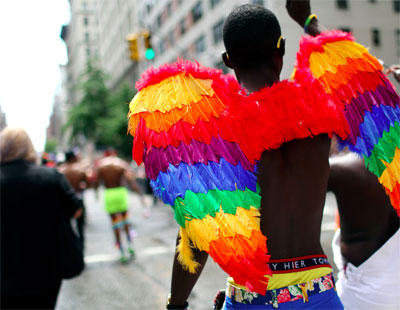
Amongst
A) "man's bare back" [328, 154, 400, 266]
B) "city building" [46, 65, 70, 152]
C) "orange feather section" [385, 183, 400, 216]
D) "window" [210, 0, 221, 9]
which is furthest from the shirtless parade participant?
"city building" [46, 65, 70, 152]

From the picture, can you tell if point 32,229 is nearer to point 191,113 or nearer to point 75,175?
point 191,113

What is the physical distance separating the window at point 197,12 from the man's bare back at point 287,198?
89.0 ft

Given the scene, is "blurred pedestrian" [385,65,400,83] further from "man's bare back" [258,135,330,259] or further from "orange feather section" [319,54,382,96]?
"man's bare back" [258,135,330,259]

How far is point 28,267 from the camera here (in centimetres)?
285

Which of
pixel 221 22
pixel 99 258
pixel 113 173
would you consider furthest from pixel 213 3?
pixel 99 258

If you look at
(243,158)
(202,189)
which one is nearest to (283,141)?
(243,158)

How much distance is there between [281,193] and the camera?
4.65ft

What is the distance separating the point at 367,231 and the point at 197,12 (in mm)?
27564

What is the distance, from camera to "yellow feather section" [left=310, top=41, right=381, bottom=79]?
65.2 inches

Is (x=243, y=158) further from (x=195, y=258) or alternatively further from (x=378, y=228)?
(x=378, y=228)

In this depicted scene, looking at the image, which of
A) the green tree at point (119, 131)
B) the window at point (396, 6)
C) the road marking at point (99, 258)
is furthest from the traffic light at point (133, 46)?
the green tree at point (119, 131)

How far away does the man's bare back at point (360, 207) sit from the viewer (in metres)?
2.00

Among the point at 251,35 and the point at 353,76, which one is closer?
the point at 251,35

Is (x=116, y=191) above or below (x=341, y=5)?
below
